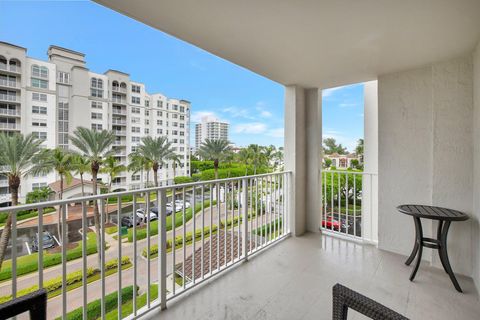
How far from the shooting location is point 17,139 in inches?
206

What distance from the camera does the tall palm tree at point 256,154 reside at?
57.7ft

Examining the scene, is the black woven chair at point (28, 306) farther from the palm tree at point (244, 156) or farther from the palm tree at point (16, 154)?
the palm tree at point (244, 156)

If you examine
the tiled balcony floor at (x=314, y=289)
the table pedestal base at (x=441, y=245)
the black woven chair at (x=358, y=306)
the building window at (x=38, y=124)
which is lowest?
the tiled balcony floor at (x=314, y=289)

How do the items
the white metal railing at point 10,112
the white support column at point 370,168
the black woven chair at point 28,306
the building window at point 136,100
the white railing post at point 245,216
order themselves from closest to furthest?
the black woven chair at point 28,306 < the white railing post at point 245,216 < the white support column at point 370,168 < the white metal railing at point 10,112 < the building window at point 136,100

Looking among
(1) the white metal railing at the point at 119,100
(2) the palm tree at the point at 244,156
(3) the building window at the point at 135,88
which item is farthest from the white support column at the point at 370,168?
(2) the palm tree at the point at 244,156

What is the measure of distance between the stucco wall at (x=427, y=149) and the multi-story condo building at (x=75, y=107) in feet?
22.8

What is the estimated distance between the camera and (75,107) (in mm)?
6570

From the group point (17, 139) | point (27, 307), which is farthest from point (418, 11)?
point (17, 139)

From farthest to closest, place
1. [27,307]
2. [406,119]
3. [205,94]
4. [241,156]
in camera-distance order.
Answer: [205,94] → [241,156] → [406,119] → [27,307]

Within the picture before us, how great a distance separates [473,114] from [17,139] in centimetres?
835

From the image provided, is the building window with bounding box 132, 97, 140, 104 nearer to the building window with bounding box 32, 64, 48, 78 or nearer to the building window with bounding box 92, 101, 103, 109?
the building window with bounding box 92, 101, 103, 109

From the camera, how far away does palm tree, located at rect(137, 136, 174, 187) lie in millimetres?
10445

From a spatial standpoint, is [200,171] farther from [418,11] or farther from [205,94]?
[205,94]

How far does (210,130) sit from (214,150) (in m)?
1.46
